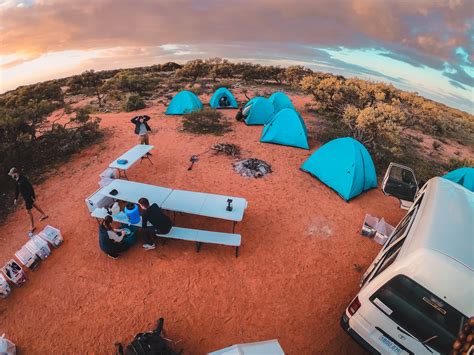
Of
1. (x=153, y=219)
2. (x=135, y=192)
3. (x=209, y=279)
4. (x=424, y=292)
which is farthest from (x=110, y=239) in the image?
(x=424, y=292)

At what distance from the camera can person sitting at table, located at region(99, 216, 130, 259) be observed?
6.32m

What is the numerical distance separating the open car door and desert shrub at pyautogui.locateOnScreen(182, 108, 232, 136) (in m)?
9.00

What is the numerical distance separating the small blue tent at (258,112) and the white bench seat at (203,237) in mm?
10607

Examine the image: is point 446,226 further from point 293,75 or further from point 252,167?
point 293,75

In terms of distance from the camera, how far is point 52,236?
6961mm

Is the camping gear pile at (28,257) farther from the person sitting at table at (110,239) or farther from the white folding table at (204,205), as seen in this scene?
the white folding table at (204,205)

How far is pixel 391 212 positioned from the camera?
9.21 meters

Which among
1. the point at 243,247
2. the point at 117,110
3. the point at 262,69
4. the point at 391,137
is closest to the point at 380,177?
the point at 391,137

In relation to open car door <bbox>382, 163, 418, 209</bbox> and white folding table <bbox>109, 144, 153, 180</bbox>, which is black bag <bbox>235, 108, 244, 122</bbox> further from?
open car door <bbox>382, 163, 418, 209</bbox>

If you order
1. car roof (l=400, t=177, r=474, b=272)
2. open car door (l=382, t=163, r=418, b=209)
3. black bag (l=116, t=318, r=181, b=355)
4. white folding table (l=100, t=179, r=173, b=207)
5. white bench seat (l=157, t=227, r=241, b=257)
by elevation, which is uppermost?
car roof (l=400, t=177, r=474, b=272)

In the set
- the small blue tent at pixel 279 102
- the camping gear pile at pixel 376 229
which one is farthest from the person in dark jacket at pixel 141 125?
the camping gear pile at pixel 376 229

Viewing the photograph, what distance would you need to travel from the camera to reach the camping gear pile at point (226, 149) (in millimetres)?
12258

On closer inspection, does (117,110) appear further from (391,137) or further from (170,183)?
(391,137)

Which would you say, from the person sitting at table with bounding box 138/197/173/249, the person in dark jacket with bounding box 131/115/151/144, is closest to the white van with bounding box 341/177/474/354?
the person sitting at table with bounding box 138/197/173/249
